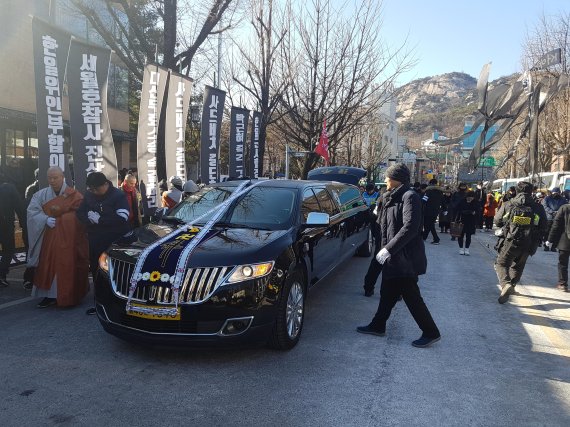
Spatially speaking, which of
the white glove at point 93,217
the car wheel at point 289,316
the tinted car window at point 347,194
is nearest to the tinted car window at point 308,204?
the car wheel at point 289,316

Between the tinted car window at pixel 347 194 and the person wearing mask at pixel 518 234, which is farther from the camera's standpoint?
the tinted car window at pixel 347 194

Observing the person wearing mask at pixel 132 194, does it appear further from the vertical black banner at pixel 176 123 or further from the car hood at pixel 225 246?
the car hood at pixel 225 246

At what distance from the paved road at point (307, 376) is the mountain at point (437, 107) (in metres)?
108

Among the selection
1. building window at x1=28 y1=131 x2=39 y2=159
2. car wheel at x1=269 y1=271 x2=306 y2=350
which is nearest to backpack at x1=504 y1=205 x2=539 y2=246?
car wheel at x1=269 y1=271 x2=306 y2=350

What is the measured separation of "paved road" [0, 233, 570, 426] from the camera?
125 inches

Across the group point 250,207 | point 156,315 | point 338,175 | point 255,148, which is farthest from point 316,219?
point 338,175

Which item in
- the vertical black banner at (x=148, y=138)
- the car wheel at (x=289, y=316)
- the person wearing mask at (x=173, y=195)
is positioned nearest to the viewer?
the car wheel at (x=289, y=316)

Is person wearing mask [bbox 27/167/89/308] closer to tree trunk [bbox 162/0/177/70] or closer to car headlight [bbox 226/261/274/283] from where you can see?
car headlight [bbox 226/261/274/283]

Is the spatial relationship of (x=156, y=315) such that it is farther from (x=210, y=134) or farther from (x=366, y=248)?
(x=210, y=134)

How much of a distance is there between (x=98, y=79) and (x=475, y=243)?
10.9 m

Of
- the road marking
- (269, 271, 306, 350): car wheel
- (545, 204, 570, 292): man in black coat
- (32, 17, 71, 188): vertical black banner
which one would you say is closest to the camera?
(269, 271, 306, 350): car wheel

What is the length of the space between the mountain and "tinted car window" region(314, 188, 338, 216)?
348ft

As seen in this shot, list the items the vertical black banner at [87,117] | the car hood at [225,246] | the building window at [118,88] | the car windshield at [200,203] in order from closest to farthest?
the car hood at [225,246]
the car windshield at [200,203]
the vertical black banner at [87,117]
the building window at [118,88]

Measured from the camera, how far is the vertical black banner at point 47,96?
718 cm
